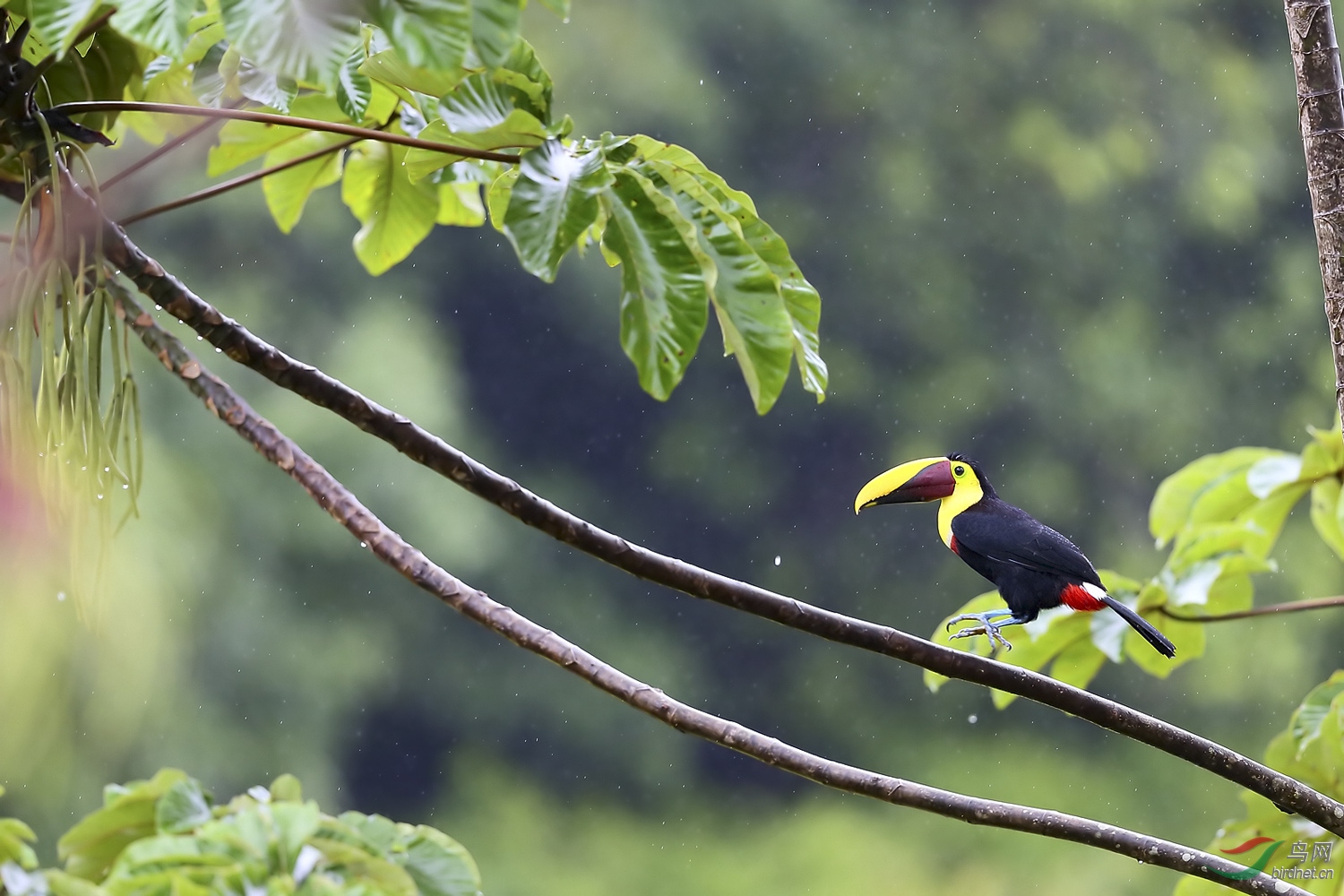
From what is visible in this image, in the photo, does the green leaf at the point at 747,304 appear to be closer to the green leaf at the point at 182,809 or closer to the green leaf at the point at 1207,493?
the green leaf at the point at 182,809

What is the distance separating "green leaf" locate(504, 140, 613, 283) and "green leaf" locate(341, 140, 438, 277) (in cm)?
41

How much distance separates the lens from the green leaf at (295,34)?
1.52ft

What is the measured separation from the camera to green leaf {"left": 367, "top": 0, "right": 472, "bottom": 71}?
46 cm

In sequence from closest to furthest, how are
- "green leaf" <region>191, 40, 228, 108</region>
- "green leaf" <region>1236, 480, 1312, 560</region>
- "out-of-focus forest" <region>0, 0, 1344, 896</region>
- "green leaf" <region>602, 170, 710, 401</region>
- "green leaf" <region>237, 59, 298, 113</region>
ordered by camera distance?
"green leaf" <region>602, 170, 710, 401</region> < "green leaf" <region>237, 59, 298, 113</region> < "green leaf" <region>191, 40, 228, 108</region> < "green leaf" <region>1236, 480, 1312, 560</region> < "out-of-focus forest" <region>0, 0, 1344, 896</region>

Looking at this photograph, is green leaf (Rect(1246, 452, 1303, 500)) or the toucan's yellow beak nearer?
the toucan's yellow beak

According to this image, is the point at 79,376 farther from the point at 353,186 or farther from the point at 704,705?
the point at 704,705

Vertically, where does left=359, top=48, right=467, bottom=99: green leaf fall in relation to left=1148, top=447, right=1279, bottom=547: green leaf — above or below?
above

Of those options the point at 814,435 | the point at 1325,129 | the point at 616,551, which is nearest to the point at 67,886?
the point at 616,551

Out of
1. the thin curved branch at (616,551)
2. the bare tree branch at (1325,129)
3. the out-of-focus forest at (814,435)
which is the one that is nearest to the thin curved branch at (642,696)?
the thin curved branch at (616,551)

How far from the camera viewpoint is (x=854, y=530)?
4.58 m

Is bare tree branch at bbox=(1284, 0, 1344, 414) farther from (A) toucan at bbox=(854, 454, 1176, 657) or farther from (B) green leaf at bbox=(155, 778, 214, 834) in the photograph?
(B) green leaf at bbox=(155, 778, 214, 834)

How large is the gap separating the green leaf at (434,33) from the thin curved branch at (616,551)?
0.20 meters

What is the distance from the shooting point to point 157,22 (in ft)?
1.54
